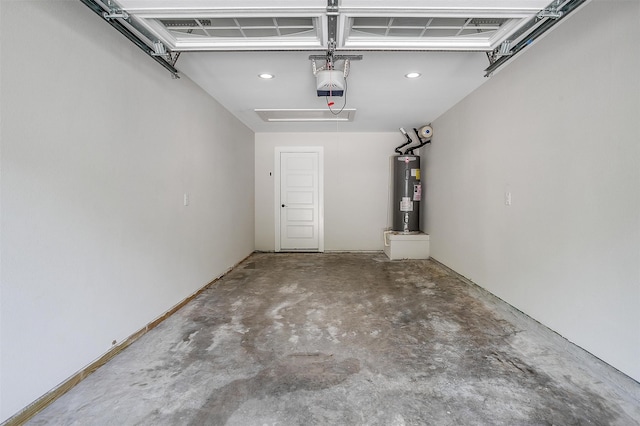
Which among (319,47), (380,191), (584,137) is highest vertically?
(319,47)

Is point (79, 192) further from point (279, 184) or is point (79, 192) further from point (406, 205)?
point (406, 205)

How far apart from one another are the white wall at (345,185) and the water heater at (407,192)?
48cm

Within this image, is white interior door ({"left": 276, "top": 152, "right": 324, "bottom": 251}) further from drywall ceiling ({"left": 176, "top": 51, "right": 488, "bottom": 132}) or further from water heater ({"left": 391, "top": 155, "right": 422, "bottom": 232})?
water heater ({"left": 391, "top": 155, "right": 422, "bottom": 232})

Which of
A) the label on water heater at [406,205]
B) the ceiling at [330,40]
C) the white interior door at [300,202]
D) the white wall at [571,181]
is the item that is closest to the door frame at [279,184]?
the white interior door at [300,202]

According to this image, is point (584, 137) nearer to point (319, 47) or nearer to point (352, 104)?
point (319, 47)

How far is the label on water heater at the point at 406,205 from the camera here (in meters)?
5.00

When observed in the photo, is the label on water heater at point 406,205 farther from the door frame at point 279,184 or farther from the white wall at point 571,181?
the white wall at point 571,181

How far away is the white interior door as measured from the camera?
18.4 ft

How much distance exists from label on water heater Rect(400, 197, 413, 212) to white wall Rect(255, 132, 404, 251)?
56cm

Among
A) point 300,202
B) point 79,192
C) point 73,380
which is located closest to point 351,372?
point 73,380

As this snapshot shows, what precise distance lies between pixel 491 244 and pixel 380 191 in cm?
265

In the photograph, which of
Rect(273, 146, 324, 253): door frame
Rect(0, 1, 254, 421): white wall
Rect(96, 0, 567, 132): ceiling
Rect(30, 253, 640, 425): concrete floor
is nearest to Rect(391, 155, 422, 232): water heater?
Rect(273, 146, 324, 253): door frame

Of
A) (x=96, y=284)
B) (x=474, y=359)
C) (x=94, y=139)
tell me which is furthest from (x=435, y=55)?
(x=96, y=284)

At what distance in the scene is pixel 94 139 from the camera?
1.83 metres
